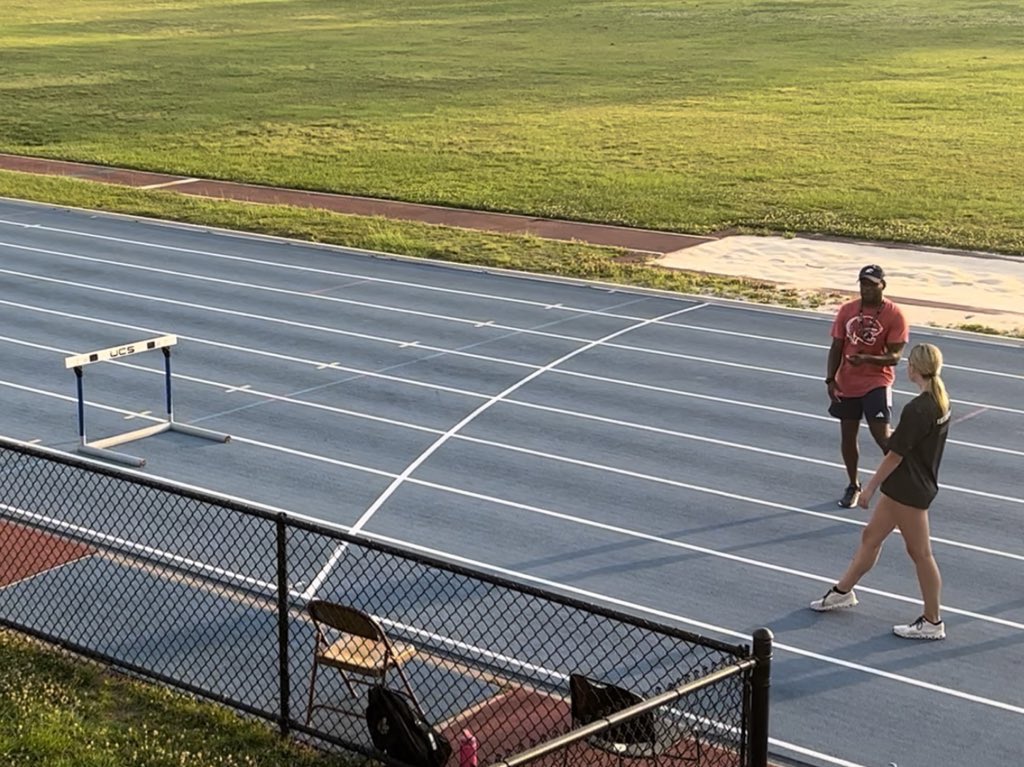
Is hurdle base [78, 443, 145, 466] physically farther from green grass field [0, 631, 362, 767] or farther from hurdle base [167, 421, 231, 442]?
green grass field [0, 631, 362, 767]

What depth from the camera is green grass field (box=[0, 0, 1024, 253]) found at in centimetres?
3062

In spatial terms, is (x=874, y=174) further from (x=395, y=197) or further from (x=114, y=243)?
(x=114, y=243)

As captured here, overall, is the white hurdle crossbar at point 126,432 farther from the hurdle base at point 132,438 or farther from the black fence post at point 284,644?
the black fence post at point 284,644

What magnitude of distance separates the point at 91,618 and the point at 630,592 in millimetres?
3832

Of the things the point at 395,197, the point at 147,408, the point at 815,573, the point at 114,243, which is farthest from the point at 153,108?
the point at 815,573

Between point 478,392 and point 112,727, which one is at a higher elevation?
point 478,392

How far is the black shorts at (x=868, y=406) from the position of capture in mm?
12852

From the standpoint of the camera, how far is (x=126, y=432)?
51.1 feet

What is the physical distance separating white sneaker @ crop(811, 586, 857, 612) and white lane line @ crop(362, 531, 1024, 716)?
0.65 metres

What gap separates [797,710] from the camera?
9.70m

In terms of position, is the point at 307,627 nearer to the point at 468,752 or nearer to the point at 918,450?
the point at 468,752

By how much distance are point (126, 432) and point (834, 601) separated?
299 inches

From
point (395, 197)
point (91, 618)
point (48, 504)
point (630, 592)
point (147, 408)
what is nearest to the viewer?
point (91, 618)

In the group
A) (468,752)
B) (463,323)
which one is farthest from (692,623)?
(463,323)
